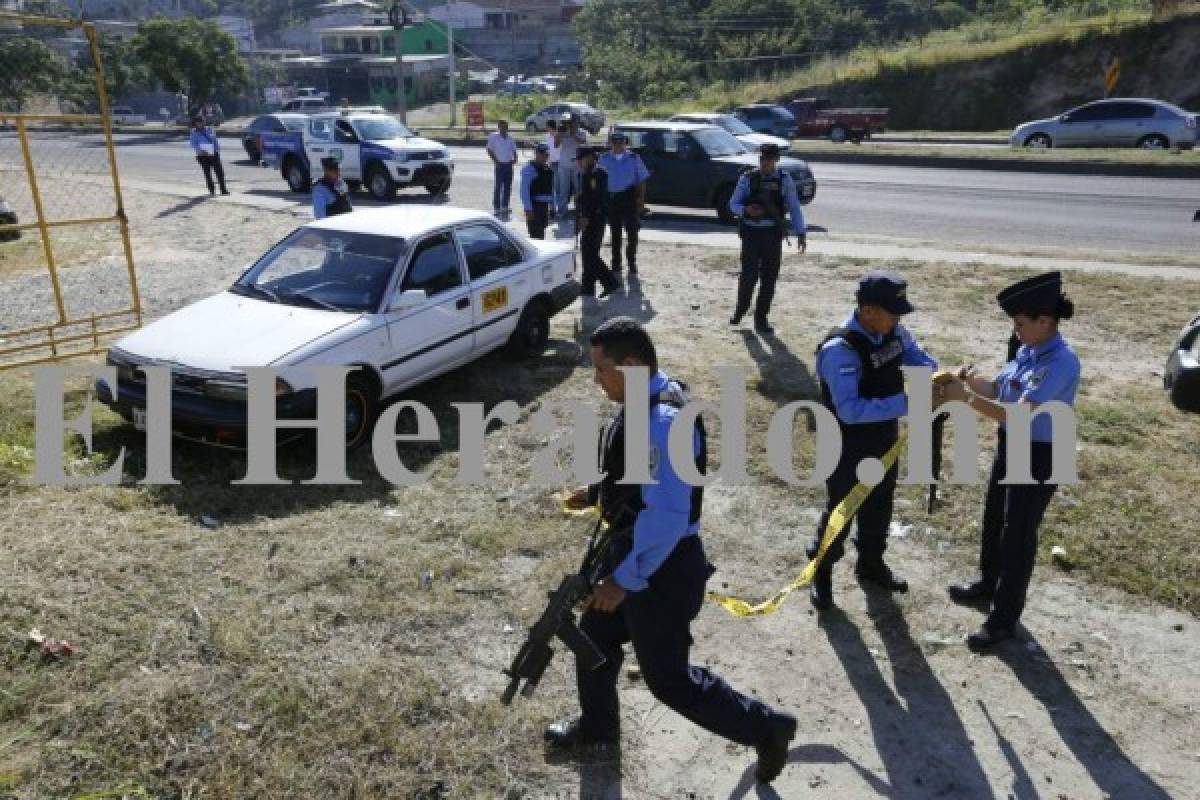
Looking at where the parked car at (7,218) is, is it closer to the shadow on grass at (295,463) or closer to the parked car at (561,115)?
the shadow on grass at (295,463)

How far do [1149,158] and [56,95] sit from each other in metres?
19.9

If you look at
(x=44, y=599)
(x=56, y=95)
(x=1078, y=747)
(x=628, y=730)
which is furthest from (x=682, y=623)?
(x=56, y=95)

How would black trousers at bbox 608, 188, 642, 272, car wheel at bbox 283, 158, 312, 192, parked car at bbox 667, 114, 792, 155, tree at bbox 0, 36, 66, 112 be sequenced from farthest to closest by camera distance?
car wheel at bbox 283, 158, 312, 192 < parked car at bbox 667, 114, 792, 155 < black trousers at bbox 608, 188, 642, 272 < tree at bbox 0, 36, 66, 112

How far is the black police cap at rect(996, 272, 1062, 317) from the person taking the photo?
12.5ft

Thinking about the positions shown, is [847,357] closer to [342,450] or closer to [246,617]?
[246,617]

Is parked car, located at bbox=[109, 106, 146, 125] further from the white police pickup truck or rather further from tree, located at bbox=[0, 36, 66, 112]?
tree, located at bbox=[0, 36, 66, 112]

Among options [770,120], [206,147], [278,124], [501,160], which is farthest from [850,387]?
[770,120]

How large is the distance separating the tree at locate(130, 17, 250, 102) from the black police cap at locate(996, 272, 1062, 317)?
45.9 m

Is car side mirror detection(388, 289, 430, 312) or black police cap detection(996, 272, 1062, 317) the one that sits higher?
black police cap detection(996, 272, 1062, 317)

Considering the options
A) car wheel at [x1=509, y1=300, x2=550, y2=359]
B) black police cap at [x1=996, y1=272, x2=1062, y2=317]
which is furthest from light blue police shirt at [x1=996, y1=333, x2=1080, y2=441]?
car wheel at [x1=509, y1=300, x2=550, y2=359]

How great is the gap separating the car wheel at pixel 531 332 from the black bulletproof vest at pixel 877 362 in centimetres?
424

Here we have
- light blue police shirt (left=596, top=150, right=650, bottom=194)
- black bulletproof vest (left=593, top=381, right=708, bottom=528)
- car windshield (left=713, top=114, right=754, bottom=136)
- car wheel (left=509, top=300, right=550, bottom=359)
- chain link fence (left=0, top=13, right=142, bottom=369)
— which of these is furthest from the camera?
car windshield (left=713, top=114, right=754, bottom=136)

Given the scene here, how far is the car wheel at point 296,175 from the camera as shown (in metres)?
20.6

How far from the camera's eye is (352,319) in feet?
21.0
